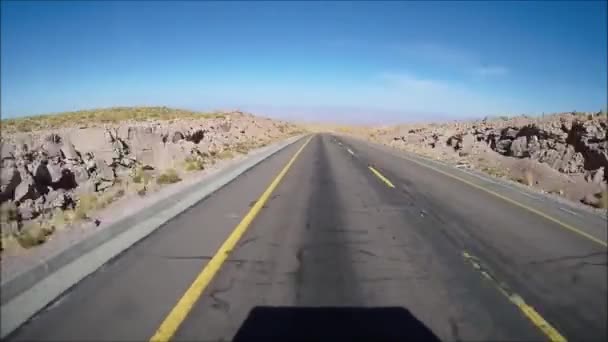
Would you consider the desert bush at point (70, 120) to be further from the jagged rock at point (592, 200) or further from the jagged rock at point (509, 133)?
the jagged rock at point (592, 200)

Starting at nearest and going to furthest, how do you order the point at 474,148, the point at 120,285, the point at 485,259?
the point at 120,285, the point at 485,259, the point at 474,148

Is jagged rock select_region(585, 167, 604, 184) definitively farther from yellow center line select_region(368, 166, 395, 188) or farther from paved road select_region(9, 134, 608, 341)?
paved road select_region(9, 134, 608, 341)

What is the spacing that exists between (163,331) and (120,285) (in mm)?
1223

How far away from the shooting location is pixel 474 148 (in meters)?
33.4

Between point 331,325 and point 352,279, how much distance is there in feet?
4.13

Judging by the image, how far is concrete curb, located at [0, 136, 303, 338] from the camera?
12.6 ft

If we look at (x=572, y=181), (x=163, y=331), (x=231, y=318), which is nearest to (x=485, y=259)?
(x=231, y=318)

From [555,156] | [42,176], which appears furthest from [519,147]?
[42,176]

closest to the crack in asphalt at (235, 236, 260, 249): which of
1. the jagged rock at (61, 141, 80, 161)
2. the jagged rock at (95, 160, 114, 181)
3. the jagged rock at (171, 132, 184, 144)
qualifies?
the jagged rock at (95, 160, 114, 181)

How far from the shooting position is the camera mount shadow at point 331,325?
374 centimetres

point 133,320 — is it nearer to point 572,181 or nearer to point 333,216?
point 333,216

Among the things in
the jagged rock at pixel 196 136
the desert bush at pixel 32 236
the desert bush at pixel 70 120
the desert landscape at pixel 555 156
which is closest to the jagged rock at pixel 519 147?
the desert landscape at pixel 555 156

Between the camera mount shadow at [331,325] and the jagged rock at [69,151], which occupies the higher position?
the jagged rock at [69,151]

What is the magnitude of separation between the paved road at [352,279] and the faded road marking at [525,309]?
2 centimetres
